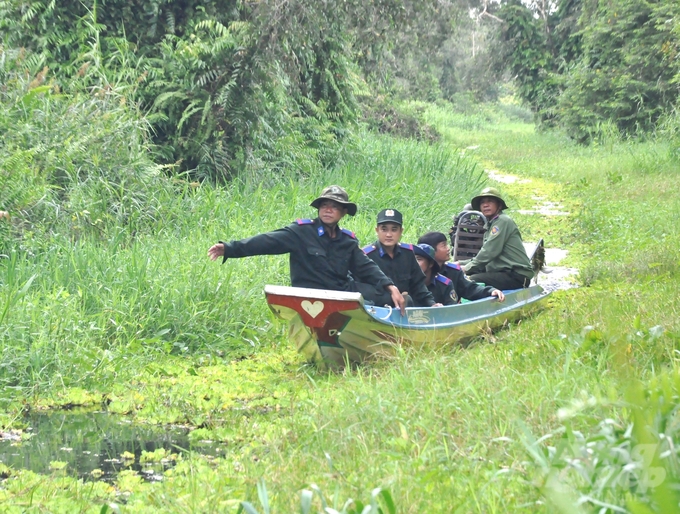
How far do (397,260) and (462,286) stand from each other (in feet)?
3.91

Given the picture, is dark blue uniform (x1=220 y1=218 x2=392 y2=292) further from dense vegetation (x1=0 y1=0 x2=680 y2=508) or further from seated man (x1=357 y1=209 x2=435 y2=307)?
dense vegetation (x1=0 y1=0 x2=680 y2=508)

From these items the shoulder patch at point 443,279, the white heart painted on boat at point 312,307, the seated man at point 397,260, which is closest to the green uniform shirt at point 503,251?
the shoulder patch at point 443,279

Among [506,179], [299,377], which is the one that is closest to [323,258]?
[299,377]

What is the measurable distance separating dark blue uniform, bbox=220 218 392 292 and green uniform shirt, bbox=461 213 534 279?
2.17 meters

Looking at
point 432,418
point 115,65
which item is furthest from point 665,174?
point 432,418

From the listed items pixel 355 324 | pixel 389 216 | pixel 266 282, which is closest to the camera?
pixel 355 324

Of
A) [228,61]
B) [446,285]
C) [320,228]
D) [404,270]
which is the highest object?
[228,61]

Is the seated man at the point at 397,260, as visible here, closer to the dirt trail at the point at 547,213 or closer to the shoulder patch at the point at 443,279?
the shoulder patch at the point at 443,279

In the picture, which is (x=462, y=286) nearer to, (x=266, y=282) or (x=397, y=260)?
(x=397, y=260)

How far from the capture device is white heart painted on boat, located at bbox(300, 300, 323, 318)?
22.6 ft

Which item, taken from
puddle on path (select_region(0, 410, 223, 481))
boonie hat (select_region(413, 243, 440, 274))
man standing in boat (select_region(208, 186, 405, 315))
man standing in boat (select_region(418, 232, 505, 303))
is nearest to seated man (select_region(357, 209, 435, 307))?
boonie hat (select_region(413, 243, 440, 274))

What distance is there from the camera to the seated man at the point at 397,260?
816cm

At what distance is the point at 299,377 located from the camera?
742 cm

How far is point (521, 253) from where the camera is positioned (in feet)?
32.0
